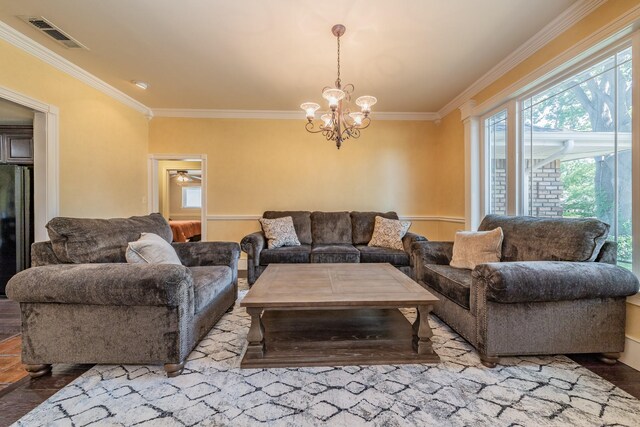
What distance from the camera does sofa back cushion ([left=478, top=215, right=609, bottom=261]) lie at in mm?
1859

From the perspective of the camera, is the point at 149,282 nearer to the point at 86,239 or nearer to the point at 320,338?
the point at 86,239

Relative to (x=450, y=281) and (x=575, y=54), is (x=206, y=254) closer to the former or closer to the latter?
(x=450, y=281)

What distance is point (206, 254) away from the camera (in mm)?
2652

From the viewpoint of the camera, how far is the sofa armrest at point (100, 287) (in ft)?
5.18

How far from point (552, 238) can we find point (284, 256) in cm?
267

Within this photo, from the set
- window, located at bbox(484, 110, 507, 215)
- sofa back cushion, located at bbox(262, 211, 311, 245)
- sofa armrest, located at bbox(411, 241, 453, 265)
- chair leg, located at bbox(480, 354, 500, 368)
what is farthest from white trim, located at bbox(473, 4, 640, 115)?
sofa back cushion, located at bbox(262, 211, 311, 245)

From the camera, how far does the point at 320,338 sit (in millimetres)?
1903

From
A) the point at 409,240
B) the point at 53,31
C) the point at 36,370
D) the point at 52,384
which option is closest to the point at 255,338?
the point at 52,384

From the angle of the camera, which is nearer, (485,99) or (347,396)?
(347,396)

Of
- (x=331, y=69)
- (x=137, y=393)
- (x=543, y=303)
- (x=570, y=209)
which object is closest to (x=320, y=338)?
(x=137, y=393)

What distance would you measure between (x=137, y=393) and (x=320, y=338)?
43.4 inches

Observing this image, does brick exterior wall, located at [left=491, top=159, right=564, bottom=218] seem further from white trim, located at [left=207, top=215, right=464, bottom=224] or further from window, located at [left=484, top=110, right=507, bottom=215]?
white trim, located at [left=207, top=215, right=464, bottom=224]

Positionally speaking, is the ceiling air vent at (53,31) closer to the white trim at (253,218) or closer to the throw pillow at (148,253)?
the throw pillow at (148,253)

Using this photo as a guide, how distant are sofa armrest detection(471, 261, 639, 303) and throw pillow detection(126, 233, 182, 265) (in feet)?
7.44
